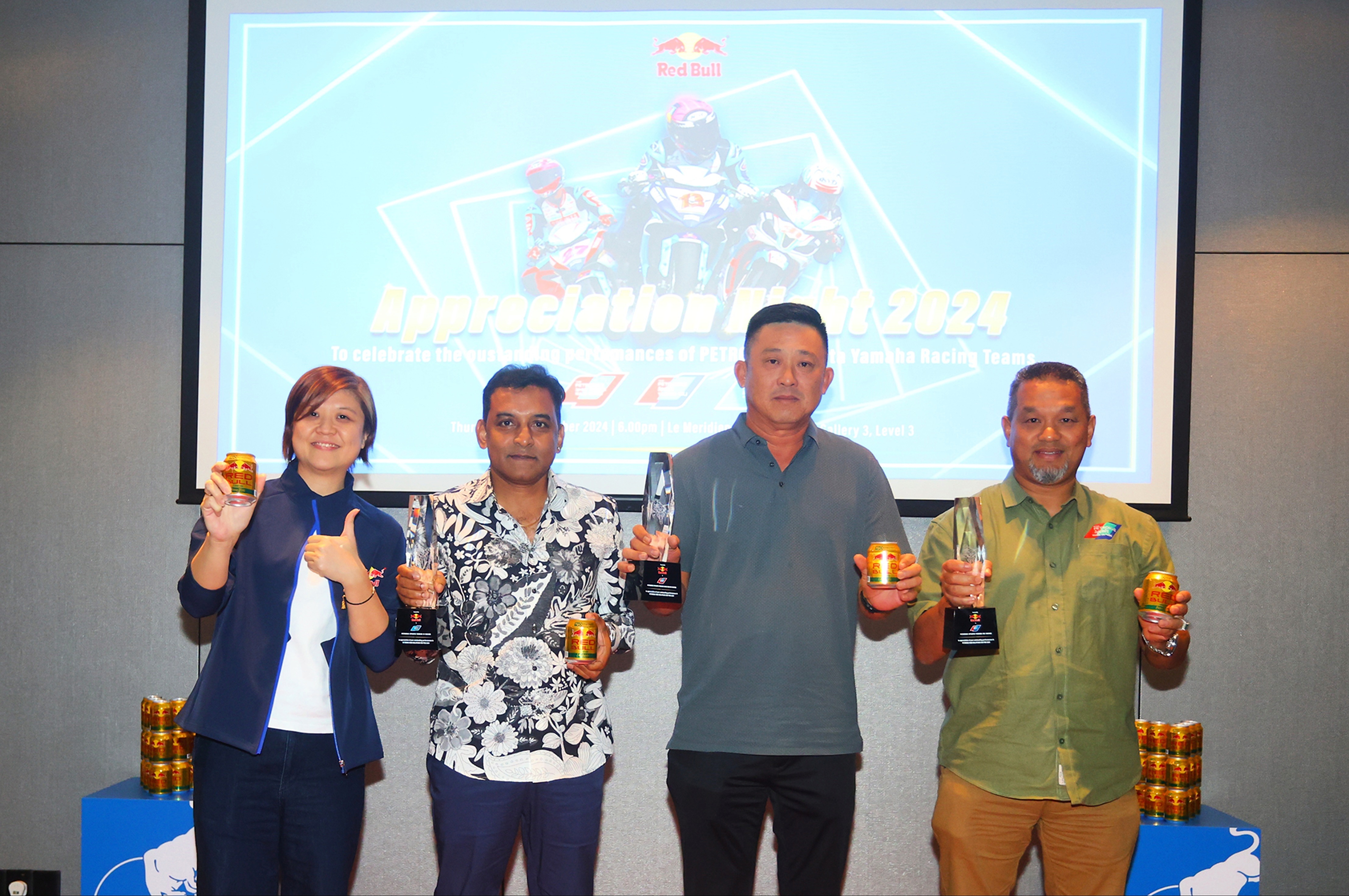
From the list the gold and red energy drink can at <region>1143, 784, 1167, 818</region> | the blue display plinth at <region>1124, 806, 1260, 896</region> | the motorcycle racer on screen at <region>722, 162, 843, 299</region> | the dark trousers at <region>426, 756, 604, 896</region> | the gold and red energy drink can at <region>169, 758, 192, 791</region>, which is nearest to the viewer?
the dark trousers at <region>426, 756, 604, 896</region>

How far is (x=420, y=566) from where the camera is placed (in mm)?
2223

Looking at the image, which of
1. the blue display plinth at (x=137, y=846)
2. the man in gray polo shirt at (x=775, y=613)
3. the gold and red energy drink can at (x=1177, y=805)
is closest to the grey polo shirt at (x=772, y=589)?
the man in gray polo shirt at (x=775, y=613)

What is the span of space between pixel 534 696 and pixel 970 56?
8.70 feet

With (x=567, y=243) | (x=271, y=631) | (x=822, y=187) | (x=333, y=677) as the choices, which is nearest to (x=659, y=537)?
(x=333, y=677)

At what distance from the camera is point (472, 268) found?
3.35 metres

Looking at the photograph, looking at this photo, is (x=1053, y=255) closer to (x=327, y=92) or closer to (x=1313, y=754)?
(x=1313, y=754)

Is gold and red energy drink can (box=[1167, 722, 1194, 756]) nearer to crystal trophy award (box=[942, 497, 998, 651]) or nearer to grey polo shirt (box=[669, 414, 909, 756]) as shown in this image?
crystal trophy award (box=[942, 497, 998, 651])

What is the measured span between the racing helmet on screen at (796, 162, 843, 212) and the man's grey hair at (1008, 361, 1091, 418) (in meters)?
1.13

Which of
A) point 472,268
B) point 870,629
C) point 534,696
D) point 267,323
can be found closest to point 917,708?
point 870,629

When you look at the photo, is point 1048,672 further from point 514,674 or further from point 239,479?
point 239,479

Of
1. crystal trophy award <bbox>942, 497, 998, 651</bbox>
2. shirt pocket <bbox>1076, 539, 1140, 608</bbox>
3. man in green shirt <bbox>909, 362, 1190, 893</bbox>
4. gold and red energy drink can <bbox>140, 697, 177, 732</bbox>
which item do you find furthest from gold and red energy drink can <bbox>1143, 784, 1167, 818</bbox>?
gold and red energy drink can <bbox>140, 697, 177, 732</bbox>

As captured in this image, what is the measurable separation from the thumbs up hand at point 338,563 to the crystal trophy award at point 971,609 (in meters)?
1.39

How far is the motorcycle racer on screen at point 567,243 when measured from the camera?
10.9 ft

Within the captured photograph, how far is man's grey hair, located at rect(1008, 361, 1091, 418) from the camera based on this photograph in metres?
2.40
